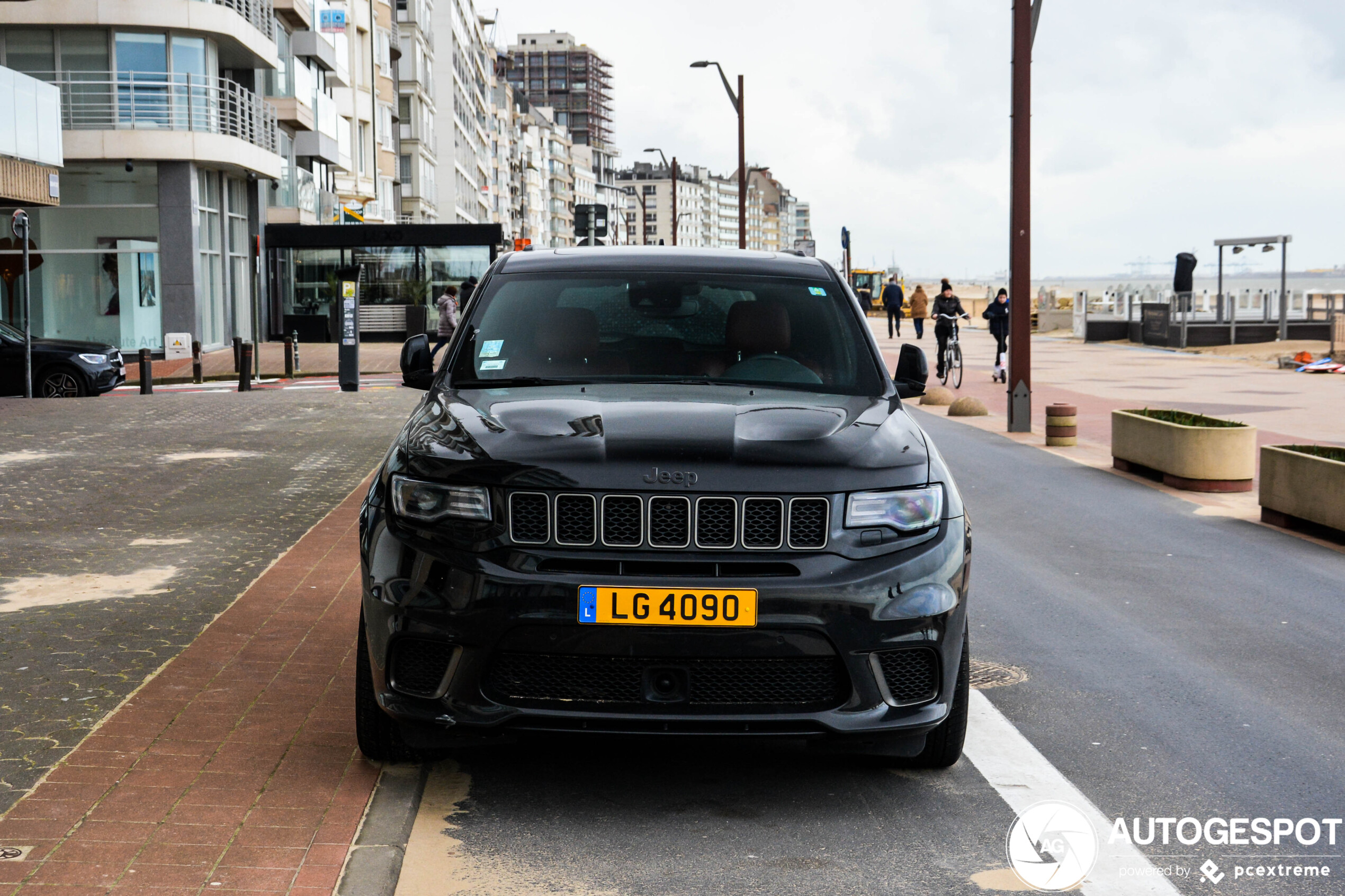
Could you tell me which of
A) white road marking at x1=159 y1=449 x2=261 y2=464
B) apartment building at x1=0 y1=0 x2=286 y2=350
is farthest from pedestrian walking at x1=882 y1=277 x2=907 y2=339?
white road marking at x1=159 y1=449 x2=261 y2=464

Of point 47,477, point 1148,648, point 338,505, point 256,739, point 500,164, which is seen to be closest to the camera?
point 256,739

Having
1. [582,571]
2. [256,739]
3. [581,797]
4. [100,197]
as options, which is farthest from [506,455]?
[100,197]

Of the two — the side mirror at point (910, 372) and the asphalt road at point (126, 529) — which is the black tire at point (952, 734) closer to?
the side mirror at point (910, 372)

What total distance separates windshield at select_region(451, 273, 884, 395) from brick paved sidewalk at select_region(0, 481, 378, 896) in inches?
52.1

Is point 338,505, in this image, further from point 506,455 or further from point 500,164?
point 500,164

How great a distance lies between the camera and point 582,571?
397 cm

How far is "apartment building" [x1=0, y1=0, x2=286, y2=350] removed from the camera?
35062mm

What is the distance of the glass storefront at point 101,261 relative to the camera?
115 ft

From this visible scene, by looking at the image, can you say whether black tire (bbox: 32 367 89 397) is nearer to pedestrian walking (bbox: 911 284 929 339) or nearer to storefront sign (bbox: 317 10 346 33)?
pedestrian walking (bbox: 911 284 929 339)

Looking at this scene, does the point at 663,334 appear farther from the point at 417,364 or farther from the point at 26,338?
the point at 26,338

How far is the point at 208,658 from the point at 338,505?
4744 millimetres

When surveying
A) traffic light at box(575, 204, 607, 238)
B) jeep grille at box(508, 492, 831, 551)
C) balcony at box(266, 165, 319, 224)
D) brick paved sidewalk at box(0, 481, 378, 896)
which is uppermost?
balcony at box(266, 165, 319, 224)

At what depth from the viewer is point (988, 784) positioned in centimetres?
455

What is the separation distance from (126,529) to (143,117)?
95.1ft
